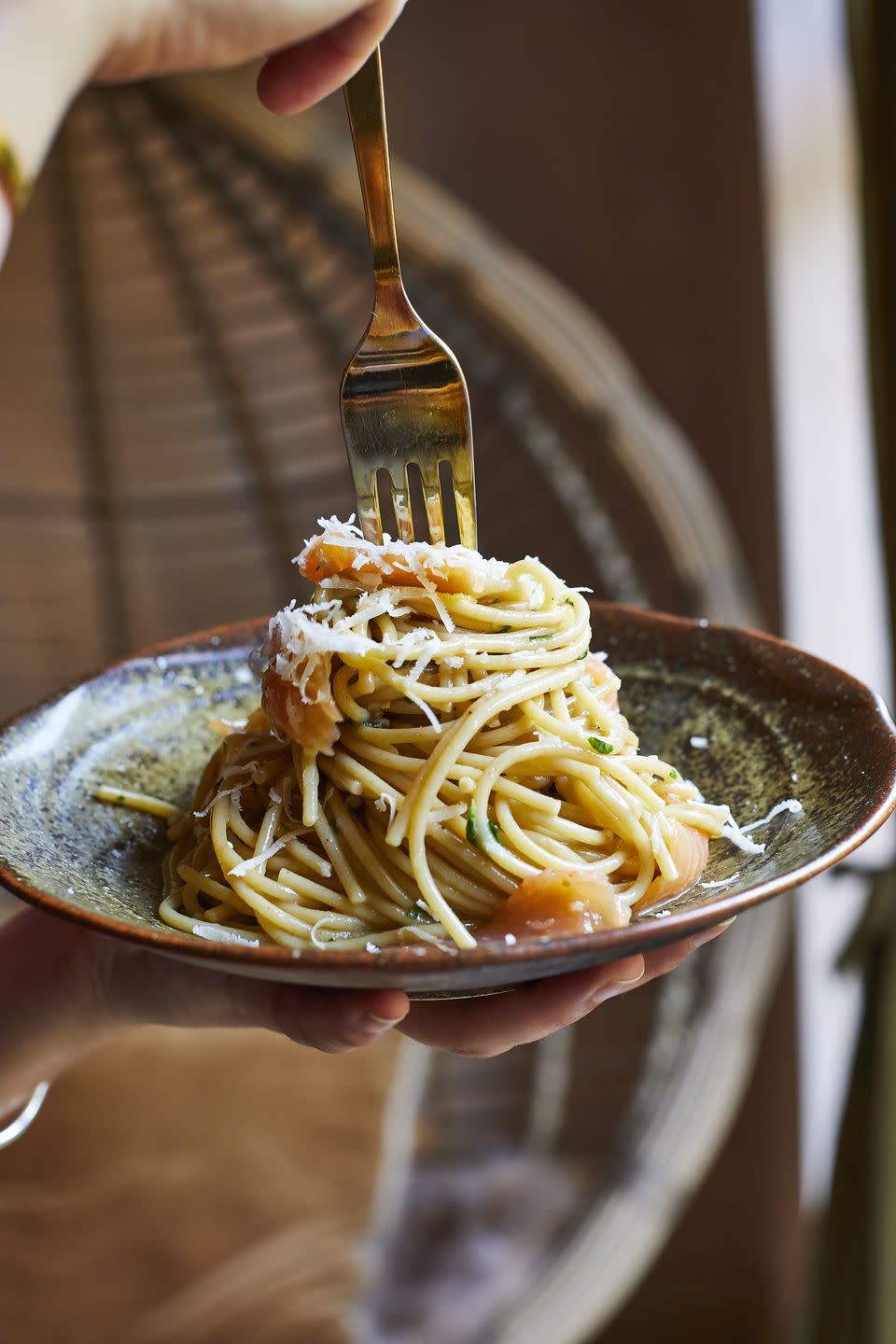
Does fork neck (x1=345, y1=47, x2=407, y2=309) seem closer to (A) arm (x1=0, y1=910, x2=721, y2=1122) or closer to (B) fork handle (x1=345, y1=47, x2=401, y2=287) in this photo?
(B) fork handle (x1=345, y1=47, x2=401, y2=287)

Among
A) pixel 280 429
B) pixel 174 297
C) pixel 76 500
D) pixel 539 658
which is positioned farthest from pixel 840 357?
pixel 539 658

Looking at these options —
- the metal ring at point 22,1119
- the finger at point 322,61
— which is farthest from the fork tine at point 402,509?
the metal ring at point 22,1119

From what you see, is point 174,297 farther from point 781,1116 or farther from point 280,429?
point 781,1116

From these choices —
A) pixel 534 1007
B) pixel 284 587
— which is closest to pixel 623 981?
pixel 534 1007

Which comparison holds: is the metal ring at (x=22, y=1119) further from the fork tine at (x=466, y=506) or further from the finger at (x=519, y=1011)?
the fork tine at (x=466, y=506)

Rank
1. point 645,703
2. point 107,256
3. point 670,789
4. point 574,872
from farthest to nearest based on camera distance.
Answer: point 107,256, point 645,703, point 670,789, point 574,872

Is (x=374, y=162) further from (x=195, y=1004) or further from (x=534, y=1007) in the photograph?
(x=195, y=1004)

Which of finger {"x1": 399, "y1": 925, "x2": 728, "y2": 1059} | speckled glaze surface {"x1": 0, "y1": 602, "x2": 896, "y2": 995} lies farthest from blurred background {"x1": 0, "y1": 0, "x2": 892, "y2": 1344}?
finger {"x1": 399, "y1": 925, "x2": 728, "y2": 1059}
